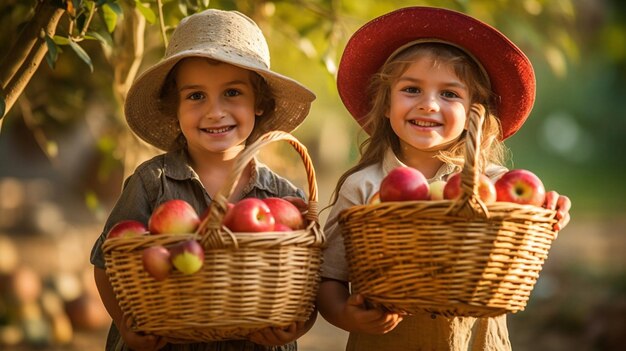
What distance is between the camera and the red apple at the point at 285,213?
2600 mm

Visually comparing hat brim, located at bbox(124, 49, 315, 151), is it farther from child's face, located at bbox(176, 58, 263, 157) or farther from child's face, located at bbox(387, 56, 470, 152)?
child's face, located at bbox(387, 56, 470, 152)

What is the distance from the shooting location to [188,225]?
8.16 ft

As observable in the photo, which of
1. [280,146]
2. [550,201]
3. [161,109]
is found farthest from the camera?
[280,146]

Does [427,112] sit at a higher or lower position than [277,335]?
higher

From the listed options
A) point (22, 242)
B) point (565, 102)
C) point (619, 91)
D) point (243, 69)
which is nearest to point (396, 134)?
point (243, 69)

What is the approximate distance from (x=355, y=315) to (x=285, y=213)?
34 cm

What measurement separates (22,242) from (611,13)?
574 centimetres

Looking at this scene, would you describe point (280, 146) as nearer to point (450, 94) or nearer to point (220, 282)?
point (450, 94)

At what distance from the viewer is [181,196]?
9.82 ft

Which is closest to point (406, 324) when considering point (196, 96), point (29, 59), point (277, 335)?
point (277, 335)

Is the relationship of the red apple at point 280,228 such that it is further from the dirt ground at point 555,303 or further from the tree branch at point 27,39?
the dirt ground at point 555,303

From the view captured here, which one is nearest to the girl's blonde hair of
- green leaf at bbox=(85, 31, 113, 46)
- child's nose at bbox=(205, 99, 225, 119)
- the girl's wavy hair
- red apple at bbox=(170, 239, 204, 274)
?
the girl's wavy hair

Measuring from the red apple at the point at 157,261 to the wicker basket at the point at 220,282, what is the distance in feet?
0.11

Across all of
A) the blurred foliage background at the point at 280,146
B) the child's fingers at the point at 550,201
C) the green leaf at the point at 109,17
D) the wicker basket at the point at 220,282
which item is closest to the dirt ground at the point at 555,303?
the blurred foliage background at the point at 280,146
